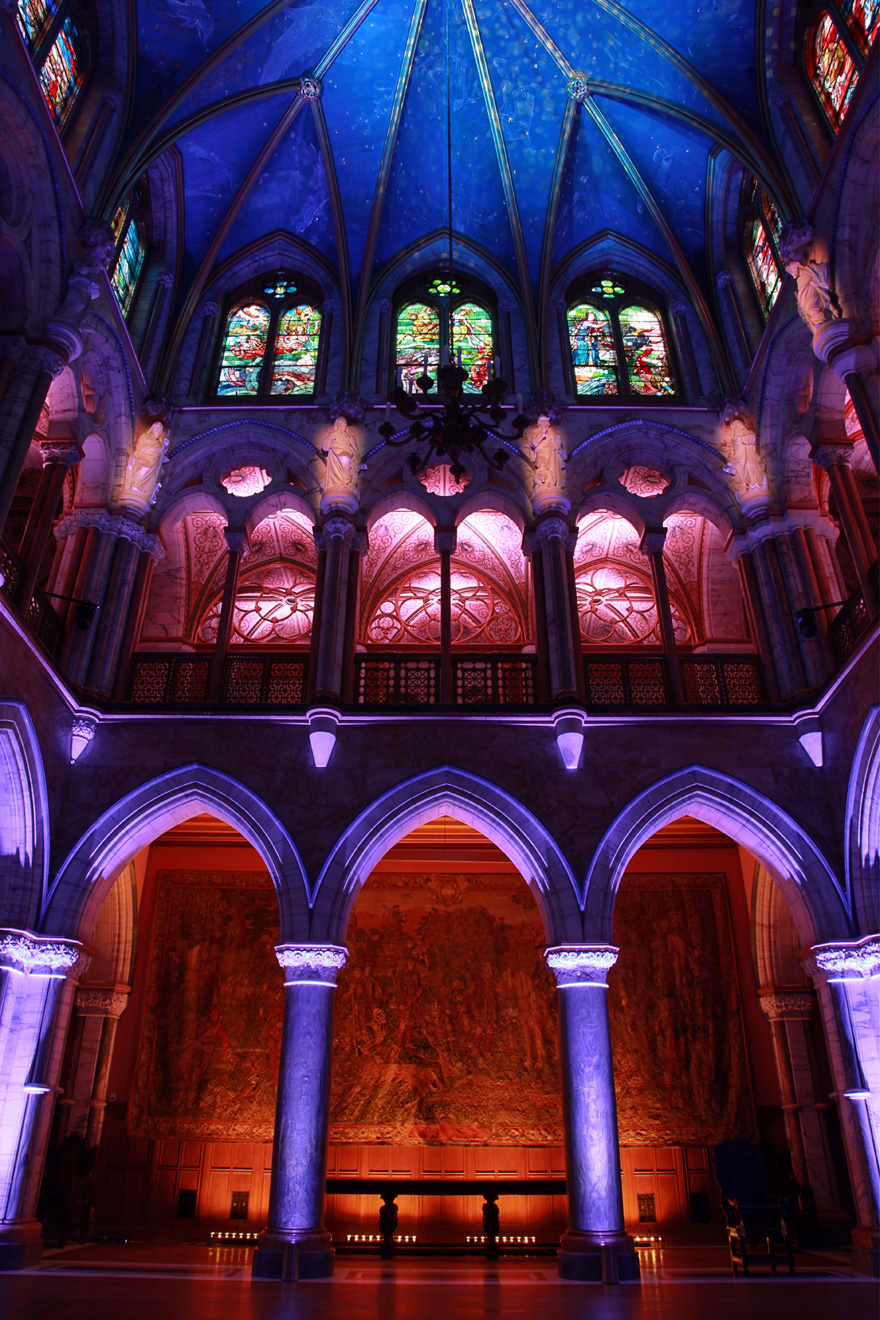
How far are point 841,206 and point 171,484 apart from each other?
377 inches

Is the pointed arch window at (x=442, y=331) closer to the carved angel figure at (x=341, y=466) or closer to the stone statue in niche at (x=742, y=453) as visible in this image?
the carved angel figure at (x=341, y=466)

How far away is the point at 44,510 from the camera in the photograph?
11445mm

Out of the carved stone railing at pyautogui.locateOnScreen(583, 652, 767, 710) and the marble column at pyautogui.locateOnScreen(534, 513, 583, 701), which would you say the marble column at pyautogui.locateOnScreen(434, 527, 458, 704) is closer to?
the marble column at pyautogui.locateOnScreen(534, 513, 583, 701)

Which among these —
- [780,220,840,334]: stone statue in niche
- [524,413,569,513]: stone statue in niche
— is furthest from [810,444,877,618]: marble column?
[524,413,569,513]: stone statue in niche

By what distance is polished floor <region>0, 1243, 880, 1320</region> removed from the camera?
19.6 feet

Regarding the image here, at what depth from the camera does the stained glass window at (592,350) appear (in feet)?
50.5

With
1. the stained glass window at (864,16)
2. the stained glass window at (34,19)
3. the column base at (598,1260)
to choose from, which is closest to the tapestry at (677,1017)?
the column base at (598,1260)

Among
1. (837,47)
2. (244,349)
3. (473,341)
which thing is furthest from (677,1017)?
(837,47)

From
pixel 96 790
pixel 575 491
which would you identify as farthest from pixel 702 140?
pixel 96 790

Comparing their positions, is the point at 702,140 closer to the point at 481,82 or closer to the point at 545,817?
the point at 481,82

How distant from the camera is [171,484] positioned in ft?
45.6

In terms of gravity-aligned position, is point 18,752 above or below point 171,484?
below

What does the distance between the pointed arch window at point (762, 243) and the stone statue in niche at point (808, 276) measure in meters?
1.96

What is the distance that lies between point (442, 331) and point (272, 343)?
2942 millimetres
